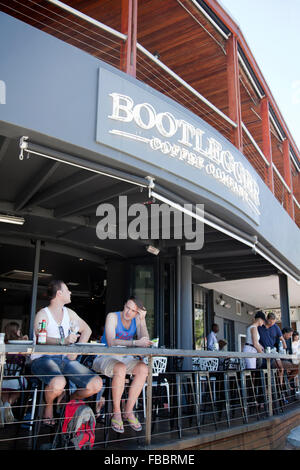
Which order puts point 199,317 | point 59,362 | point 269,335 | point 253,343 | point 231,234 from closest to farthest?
point 59,362, point 231,234, point 253,343, point 269,335, point 199,317

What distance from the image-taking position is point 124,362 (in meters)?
4.24

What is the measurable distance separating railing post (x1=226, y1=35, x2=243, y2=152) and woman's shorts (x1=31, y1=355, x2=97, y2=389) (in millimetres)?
4353

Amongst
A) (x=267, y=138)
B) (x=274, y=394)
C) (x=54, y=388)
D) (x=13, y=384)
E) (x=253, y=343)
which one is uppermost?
(x=267, y=138)

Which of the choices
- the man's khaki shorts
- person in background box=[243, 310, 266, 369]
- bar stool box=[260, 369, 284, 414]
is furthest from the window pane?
the man's khaki shorts

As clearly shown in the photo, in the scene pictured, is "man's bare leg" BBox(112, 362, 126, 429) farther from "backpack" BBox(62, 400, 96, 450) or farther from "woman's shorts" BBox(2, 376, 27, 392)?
"woman's shorts" BBox(2, 376, 27, 392)

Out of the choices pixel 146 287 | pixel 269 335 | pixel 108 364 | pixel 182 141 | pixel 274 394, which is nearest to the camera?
pixel 108 364

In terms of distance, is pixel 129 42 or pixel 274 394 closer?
pixel 129 42

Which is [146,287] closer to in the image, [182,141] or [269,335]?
[269,335]

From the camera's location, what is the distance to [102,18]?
21.2 feet

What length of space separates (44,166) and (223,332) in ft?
30.7

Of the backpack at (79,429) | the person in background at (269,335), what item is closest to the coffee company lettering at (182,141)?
the person in background at (269,335)

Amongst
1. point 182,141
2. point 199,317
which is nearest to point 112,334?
point 182,141

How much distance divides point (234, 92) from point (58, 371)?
506 cm

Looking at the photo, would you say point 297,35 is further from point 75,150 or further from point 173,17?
point 75,150
